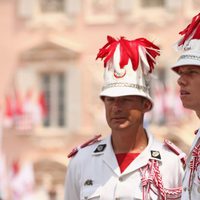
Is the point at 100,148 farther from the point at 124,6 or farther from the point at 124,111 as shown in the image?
the point at 124,6

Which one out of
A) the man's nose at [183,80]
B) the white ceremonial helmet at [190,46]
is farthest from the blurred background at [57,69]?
the man's nose at [183,80]

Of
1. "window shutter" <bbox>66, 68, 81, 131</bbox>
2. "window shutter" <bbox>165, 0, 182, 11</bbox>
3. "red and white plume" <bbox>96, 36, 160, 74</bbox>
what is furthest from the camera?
"window shutter" <bbox>66, 68, 81, 131</bbox>

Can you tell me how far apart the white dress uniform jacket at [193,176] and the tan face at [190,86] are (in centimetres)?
24

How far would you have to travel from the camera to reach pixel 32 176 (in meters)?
22.7

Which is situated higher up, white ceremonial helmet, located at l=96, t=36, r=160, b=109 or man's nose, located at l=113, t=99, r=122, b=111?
white ceremonial helmet, located at l=96, t=36, r=160, b=109

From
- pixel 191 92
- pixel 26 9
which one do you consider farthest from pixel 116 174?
pixel 26 9

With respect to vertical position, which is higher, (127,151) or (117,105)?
(117,105)

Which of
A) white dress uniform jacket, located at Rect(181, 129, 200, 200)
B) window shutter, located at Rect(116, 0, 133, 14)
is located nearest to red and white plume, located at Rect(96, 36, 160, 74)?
white dress uniform jacket, located at Rect(181, 129, 200, 200)

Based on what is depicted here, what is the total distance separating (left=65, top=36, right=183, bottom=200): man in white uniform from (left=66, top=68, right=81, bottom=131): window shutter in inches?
717

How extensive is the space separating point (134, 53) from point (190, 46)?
89 centimetres

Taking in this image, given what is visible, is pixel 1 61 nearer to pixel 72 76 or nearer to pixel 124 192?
pixel 72 76

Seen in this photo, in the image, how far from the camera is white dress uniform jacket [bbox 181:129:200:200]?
473 cm

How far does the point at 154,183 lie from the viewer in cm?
553

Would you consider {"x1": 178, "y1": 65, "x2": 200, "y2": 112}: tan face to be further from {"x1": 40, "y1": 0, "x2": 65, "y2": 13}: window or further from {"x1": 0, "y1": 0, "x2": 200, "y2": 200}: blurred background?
{"x1": 40, "y1": 0, "x2": 65, "y2": 13}: window
